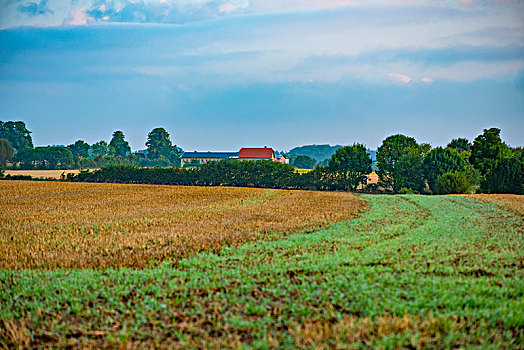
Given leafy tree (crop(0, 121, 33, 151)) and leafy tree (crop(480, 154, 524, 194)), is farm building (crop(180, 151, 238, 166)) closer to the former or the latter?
leafy tree (crop(0, 121, 33, 151))

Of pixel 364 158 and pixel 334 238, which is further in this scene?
pixel 364 158

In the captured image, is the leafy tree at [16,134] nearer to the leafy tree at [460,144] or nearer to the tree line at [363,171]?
the tree line at [363,171]

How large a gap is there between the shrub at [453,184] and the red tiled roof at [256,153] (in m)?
73.2

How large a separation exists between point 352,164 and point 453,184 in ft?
46.5

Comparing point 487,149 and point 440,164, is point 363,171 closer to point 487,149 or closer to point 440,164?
point 440,164

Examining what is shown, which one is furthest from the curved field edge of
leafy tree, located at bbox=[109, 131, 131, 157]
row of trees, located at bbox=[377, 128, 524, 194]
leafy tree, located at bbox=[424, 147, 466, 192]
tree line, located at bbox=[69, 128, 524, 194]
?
leafy tree, located at bbox=[109, 131, 131, 157]

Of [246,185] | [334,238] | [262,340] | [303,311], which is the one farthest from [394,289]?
[246,185]

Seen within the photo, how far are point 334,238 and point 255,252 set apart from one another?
3152 mm

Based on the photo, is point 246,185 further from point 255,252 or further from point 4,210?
point 255,252

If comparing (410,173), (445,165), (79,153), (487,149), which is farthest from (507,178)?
(79,153)

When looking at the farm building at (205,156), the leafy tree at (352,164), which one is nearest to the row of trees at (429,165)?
the leafy tree at (352,164)

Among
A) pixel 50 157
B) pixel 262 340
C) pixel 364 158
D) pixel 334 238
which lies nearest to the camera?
pixel 262 340

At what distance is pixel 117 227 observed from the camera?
621 inches

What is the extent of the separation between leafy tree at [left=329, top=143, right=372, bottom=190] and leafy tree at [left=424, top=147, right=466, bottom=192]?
7360 mm
